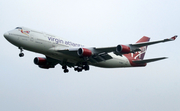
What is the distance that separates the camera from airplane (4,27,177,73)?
1237 inches

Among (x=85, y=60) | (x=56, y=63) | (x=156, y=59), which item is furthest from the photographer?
(x=56, y=63)

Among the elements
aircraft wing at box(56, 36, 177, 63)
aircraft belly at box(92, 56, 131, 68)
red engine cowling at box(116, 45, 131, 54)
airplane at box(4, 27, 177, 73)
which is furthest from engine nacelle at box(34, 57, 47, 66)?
red engine cowling at box(116, 45, 131, 54)

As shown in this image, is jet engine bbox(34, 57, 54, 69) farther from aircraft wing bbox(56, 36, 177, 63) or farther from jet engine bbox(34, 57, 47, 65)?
aircraft wing bbox(56, 36, 177, 63)

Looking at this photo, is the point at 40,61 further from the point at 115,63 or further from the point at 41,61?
the point at 115,63

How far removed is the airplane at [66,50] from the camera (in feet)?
103

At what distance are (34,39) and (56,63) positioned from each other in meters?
8.96

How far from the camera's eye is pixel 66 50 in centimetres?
3309

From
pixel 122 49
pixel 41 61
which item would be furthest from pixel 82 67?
pixel 122 49

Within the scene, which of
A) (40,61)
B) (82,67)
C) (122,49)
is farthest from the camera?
(40,61)

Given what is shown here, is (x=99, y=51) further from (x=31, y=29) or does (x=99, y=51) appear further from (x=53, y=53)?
(x=31, y=29)

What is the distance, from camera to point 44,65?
39844 millimetres

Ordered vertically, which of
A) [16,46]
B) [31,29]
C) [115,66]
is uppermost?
[31,29]

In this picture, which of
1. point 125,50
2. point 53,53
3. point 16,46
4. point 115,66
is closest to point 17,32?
point 16,46

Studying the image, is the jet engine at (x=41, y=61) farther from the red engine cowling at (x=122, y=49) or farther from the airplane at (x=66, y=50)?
the red engine cowling at (x=122, y=49)
